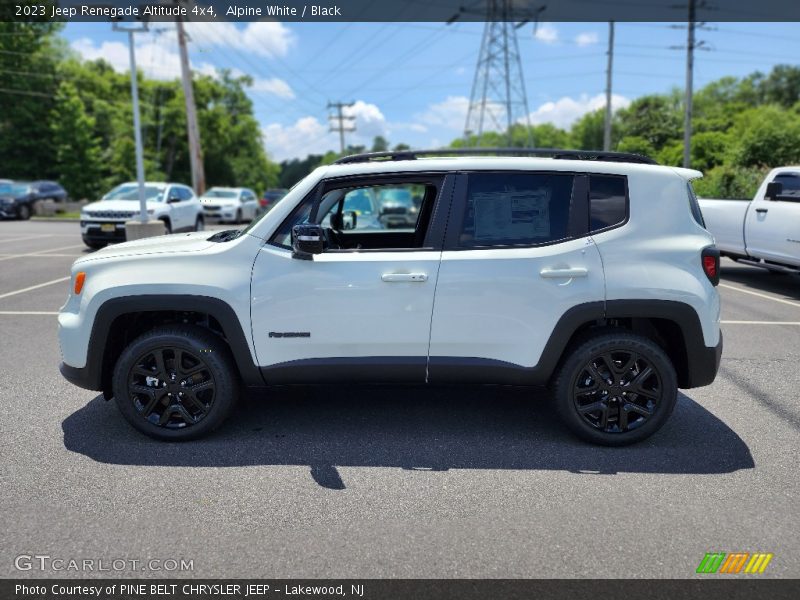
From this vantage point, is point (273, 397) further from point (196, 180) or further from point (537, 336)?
point (196, 180)

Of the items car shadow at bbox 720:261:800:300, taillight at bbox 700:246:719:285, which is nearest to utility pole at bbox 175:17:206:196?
car shadow at bbox 720:261:800:300

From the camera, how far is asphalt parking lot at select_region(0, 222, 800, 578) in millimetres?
2953

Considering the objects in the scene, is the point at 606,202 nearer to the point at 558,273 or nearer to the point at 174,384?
the point at 558,273

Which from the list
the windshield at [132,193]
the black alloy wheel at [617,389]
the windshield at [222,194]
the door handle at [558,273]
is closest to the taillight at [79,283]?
the door handle at [558,273]

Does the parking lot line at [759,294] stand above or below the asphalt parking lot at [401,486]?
above

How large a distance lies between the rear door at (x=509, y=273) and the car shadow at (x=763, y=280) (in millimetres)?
7976

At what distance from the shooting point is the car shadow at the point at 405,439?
3.94 metres

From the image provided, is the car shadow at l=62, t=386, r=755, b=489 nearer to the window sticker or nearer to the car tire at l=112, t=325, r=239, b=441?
the car tire at l=112, t=325, r=239, b=441

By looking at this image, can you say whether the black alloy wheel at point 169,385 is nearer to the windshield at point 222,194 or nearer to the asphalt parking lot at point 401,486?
the asphalt parking lot at point 401,486

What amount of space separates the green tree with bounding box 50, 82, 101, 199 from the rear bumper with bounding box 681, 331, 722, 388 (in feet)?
165

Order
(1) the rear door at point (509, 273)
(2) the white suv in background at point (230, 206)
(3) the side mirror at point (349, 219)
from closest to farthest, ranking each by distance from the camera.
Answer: (1) the rear door at point (509, 273), (3) the side mirror at point (349, 219), (2) the white suv in background at point (230, 206)

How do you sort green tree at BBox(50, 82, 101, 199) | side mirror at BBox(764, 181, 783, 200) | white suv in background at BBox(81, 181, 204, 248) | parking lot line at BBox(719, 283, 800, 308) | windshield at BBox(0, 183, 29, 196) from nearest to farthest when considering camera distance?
parking lot line at BBox(719, 283, 800, 308), side mirror at BBox(764, 181, 783, 200), white suv in background at BBox(81, 181, 204, 248), windshield at BBox(0, 183, 29, 196), green tree at BBox(50, 82, 101, 199)

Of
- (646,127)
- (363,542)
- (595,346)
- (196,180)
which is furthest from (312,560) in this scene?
(646,127)

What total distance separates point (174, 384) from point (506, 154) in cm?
272
